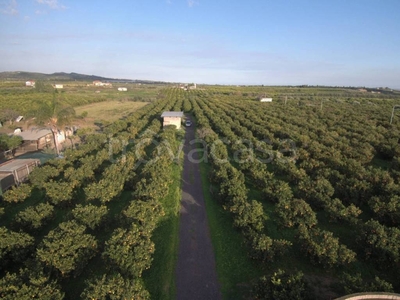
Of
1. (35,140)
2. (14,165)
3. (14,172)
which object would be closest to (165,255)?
(14,172)

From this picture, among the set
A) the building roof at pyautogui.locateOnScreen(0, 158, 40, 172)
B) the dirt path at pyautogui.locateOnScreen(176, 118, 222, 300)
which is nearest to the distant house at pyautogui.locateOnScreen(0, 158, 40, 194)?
the building roof at pyautogui.locateOnScreen(0, 158, 40, 172)

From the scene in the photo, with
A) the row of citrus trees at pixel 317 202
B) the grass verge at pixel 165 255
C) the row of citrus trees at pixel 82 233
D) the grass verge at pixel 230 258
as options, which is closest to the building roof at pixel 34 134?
the row of citrus trees at pixel 82 233

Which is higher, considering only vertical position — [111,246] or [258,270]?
[111,246]

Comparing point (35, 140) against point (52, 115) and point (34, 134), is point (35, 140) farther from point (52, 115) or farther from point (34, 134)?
point (52, 115)

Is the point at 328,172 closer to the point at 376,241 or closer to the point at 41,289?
the point at 376,241

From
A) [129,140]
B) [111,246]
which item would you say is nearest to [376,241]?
[111,246]

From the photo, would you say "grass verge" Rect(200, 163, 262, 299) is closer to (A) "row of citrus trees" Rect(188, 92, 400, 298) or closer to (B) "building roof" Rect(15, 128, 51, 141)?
(A) "row of citrus trees" Rect(188, 92, 400, 298)

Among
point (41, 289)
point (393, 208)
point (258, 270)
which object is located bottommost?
point (258, 270)
